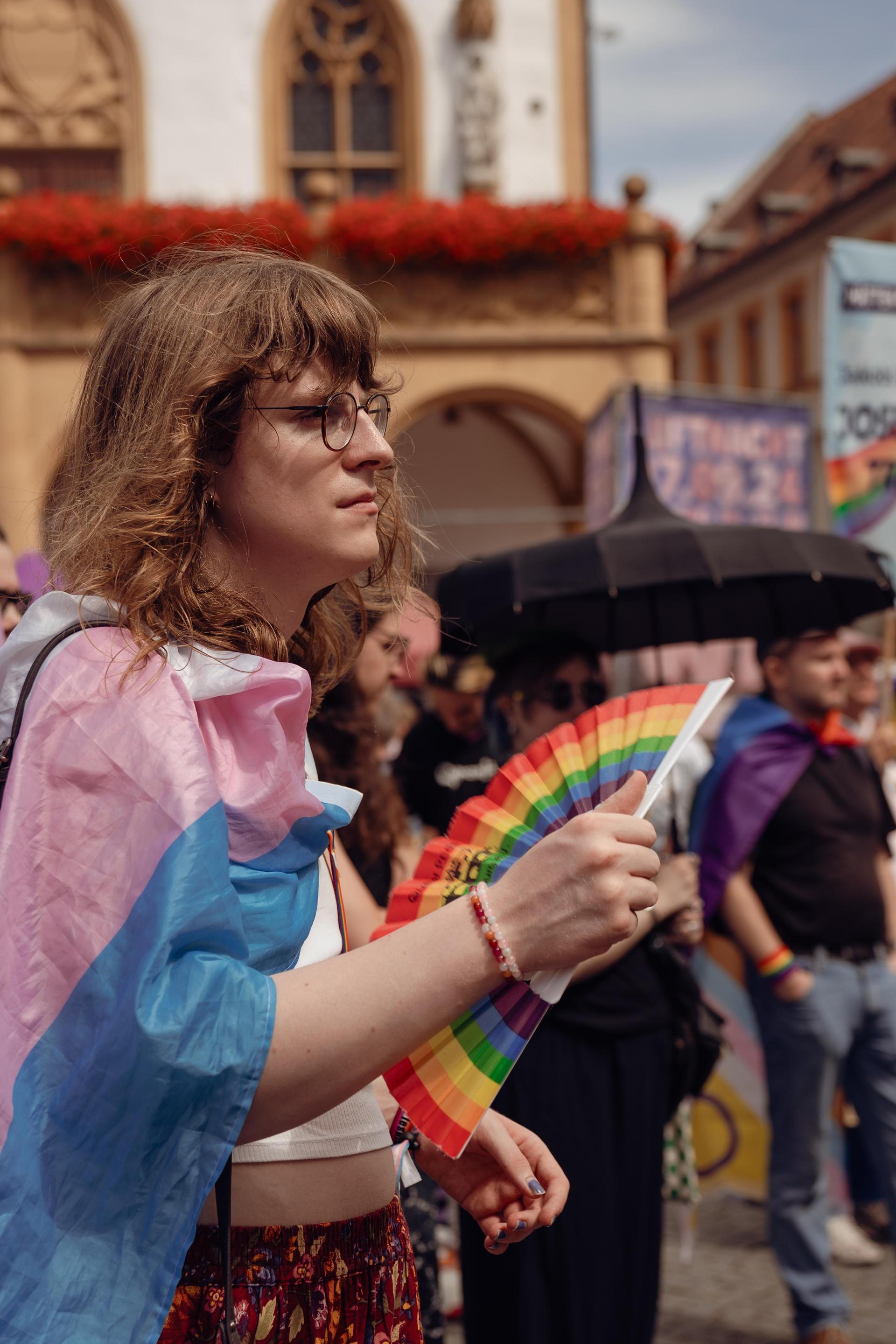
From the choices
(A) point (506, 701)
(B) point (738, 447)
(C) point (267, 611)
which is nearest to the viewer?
(C) point (267, 611)

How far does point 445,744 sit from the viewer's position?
533 centimetres

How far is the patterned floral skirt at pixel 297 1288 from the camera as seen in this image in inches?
56.1

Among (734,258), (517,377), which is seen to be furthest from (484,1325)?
(734,258)

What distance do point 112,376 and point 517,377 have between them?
12.7 metres

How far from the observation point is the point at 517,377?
13930mm

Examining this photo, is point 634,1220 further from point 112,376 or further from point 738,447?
point 738,447

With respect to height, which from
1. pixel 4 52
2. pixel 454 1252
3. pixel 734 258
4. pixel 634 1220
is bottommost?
pixel 454 1252

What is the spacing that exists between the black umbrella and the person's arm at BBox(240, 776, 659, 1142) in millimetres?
2034

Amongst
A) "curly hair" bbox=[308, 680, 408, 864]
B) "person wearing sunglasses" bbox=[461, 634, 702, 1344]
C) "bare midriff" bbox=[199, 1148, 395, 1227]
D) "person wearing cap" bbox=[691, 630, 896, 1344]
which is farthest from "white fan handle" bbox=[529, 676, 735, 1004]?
"person wearing cap" bbox=[691, 630, 896, 1344]

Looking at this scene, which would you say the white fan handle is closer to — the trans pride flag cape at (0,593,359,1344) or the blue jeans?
the trans pride flag cape at (0,593,359,1344)

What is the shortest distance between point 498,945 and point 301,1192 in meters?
0.45

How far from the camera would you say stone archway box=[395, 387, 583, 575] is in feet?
58.0

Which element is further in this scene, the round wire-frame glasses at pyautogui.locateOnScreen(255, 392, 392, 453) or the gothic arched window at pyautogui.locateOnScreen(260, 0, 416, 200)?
the gothic arched window at pyautogui.locateOnScreen(260, 0, 416, 200)

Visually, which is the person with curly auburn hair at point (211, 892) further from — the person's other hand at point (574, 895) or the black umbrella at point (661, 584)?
the black umbrella at point (661, 584)
